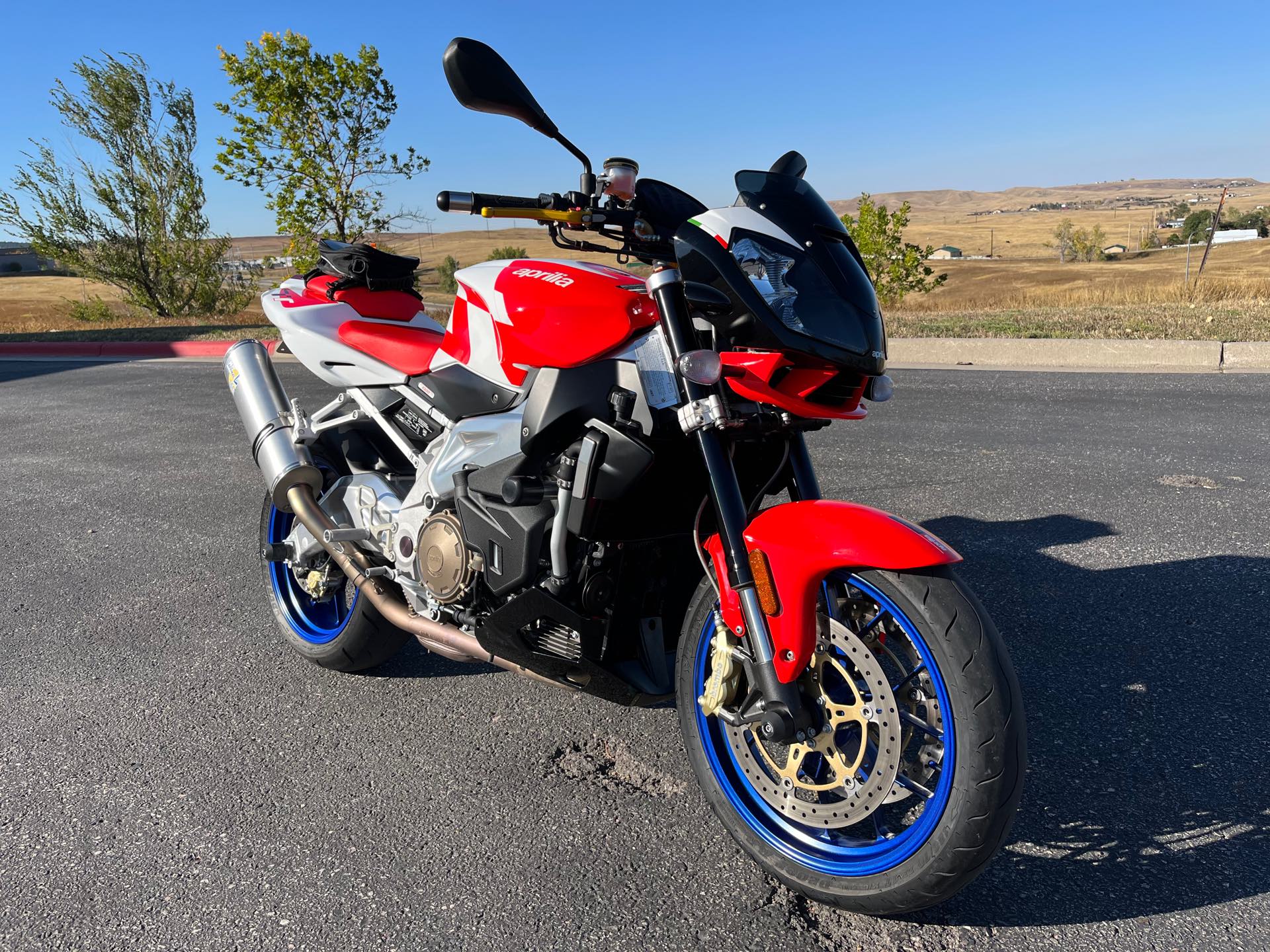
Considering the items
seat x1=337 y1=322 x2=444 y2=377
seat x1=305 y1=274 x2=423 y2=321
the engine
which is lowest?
the engine

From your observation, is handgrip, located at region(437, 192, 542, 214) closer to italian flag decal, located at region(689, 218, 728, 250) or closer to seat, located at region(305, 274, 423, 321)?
italian flag decal, located at region(689, 218, 728, 250)

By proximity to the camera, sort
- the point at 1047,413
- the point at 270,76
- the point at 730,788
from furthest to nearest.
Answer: the point at 270,76 → the point at 1047,413 → the point at 730,788

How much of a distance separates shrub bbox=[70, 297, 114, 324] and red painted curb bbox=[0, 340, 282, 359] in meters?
8.12

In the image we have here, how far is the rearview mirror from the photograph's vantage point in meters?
2.22

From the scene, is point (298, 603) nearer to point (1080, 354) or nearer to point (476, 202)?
point (476, 202)

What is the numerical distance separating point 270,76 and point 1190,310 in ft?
50.5

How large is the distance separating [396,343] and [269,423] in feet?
2.34

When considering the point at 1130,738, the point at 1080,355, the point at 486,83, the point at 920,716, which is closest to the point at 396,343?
the point at 486,83

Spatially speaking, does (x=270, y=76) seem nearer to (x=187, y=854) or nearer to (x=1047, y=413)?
(x=1047, y=413)

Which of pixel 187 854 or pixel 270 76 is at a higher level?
pixel 270 76

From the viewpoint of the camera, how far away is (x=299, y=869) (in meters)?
2.47

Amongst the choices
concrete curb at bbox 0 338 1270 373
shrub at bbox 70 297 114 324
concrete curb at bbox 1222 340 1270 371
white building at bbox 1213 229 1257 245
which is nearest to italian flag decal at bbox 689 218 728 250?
concrete curb at bbox 0 338 1270 373

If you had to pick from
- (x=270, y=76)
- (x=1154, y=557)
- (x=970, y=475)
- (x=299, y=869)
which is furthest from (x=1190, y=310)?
(x=270, y=76)

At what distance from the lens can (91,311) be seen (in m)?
23.9
